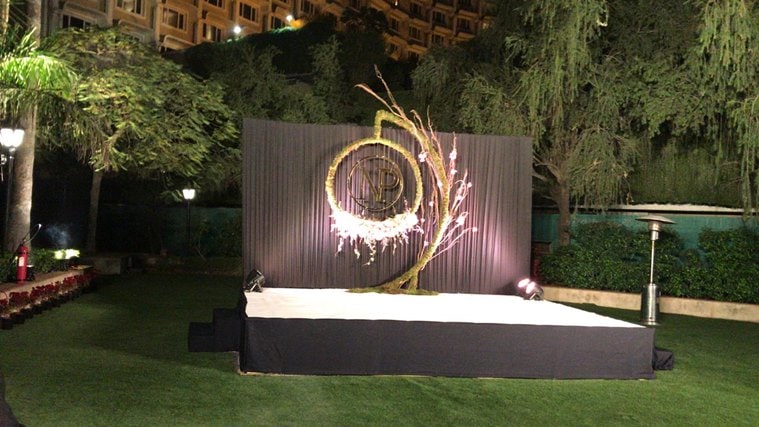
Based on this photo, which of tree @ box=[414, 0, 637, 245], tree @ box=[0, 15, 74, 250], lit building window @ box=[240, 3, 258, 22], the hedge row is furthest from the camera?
lit building window @ box=[240, 3, 258, 22]

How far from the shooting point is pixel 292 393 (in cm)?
589

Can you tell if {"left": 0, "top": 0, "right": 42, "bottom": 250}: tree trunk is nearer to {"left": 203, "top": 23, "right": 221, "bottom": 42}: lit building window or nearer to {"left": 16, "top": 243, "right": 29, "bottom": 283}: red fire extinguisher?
{"left": 16, "top": 243, "right": 29, "bottom": 283}: red fire extinguisher

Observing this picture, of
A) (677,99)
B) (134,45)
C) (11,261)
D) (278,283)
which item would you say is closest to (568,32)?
(677,99)

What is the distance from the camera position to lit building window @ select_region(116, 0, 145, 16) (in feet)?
118

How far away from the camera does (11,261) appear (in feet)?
33.2

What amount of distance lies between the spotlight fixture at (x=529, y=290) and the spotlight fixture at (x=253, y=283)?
8.96ft

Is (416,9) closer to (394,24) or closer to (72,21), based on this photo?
(394,24)

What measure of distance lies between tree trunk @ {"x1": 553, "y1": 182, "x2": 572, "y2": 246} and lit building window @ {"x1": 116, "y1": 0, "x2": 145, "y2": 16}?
2615 centimetres

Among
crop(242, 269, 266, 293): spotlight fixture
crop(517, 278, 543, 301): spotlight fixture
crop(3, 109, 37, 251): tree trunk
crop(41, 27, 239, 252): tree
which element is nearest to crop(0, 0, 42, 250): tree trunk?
crop(3, 109, 37, 251): tree trunk

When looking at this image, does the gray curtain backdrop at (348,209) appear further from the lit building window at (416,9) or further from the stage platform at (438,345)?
the lit building window at (416,9)

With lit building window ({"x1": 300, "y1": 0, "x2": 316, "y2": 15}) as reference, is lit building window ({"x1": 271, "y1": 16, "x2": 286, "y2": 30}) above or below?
below

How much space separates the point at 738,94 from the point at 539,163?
145 inches

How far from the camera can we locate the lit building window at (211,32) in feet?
145

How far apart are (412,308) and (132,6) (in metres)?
32.1
